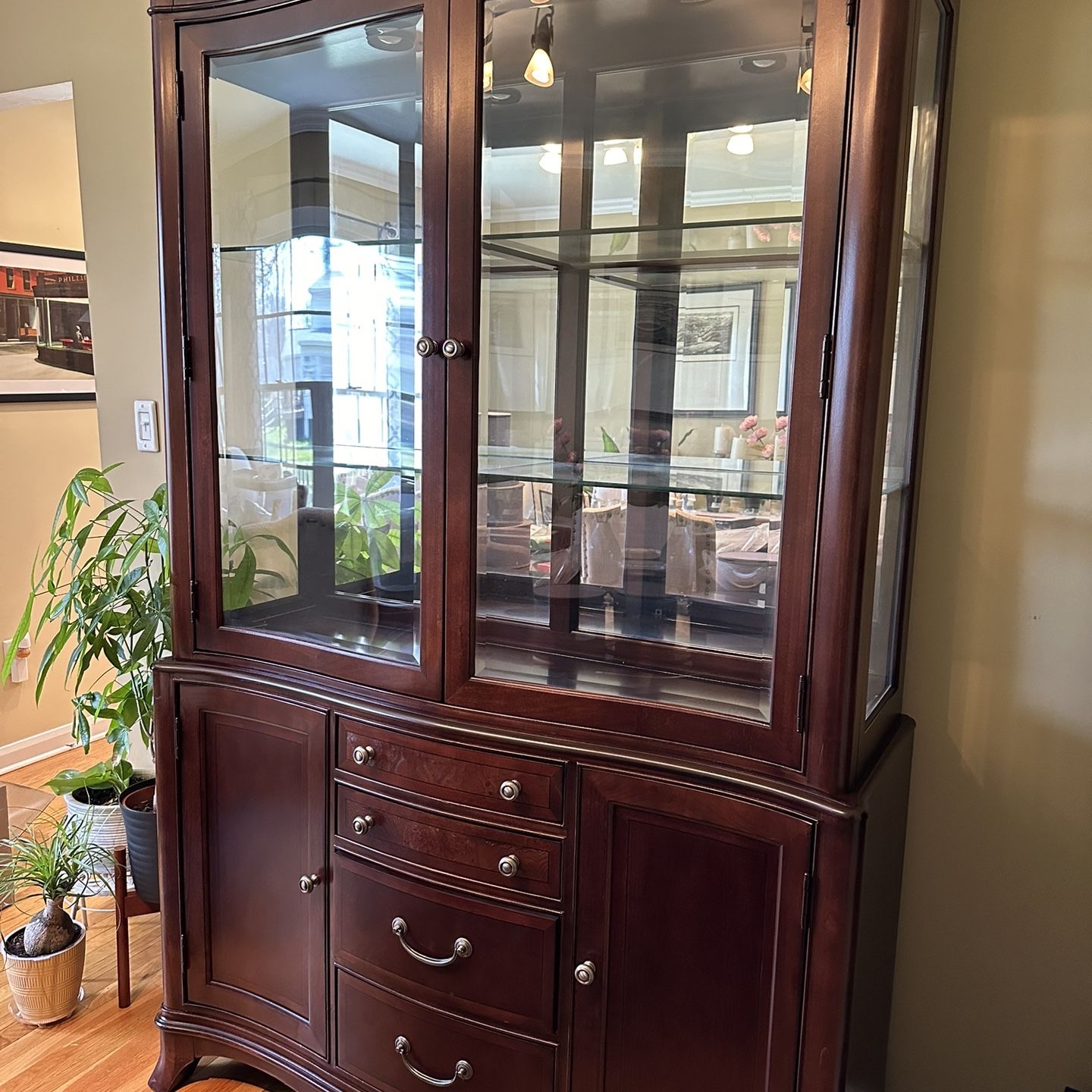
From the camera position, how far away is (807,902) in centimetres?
126

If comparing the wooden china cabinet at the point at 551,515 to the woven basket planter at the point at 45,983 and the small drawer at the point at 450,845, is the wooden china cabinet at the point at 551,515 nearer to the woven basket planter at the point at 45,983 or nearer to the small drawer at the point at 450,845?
the small drawer at the point at 450,845

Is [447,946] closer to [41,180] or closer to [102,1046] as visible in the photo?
[102,1046]

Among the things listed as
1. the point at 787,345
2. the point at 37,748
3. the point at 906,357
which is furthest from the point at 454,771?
the point at 37,748

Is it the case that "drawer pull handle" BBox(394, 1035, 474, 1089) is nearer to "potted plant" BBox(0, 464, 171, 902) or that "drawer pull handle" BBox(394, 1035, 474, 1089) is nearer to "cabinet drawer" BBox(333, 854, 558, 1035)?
"cabinet drawer" BBox(333, 854, 558, 1035)

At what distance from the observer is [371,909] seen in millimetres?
1584

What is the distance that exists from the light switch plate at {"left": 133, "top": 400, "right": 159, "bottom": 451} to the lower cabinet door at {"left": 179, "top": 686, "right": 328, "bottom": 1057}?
786 mm

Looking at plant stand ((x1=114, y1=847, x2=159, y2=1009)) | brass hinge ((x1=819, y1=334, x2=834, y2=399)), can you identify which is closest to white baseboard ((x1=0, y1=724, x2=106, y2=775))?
plant stand ((x1=114, y1=847, x2=159, y2=1009))

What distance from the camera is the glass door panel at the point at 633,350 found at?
4.23ft

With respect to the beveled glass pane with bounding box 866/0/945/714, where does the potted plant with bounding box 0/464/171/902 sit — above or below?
below

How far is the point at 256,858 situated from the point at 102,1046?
0.65 m

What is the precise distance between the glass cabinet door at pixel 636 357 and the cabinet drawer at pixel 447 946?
0.33m

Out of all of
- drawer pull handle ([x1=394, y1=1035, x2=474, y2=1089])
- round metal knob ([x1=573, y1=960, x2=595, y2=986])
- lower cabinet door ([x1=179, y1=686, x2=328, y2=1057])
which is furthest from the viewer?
lower cabinet door ([x1=179, y1=686, x2=328, y2=1057])

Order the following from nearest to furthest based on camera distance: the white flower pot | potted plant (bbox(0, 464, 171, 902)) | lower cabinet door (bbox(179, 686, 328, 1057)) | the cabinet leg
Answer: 1. lower cabinet door (bbox(179, 686, 328, 1057))
2. the cabinet leg
3. potted plant (bbox(0, 464, 171, 902))
4. the white flower pot

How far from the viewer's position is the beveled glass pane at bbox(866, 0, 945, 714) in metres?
1.28
